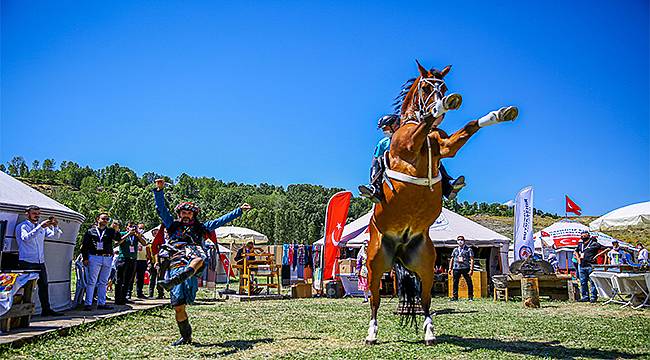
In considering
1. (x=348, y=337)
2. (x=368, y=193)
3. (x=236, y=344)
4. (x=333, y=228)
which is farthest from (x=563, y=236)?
(x=236, y=344)

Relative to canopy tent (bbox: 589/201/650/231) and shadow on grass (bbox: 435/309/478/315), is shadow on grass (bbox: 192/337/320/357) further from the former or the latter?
canopy tent (bbox: 589/201/650/231)

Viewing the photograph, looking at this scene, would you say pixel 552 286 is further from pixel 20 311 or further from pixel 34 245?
pixel 20 311

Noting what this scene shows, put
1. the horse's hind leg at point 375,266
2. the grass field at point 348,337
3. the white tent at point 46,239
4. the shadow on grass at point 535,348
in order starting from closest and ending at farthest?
the shadow on grass at point 535,348 < the grass field at point 348,337 < the horse's hind leg at point 375,266 < the white tent at point 46,239

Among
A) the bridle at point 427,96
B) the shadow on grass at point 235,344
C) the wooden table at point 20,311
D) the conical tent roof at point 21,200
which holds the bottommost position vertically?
the shadow on grass at point 235,344

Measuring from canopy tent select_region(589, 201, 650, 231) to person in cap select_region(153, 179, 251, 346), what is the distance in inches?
449

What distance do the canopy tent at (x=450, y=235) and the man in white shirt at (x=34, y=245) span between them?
31.4ft

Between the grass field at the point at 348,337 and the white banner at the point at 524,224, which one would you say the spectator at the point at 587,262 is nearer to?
the white banner at the point at 524,224

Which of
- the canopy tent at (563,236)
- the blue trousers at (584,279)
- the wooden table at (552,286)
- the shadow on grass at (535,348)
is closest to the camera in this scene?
the shadow on grass at (535,348)

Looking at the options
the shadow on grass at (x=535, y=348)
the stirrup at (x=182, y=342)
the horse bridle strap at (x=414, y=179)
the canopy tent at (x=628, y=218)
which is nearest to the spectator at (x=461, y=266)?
the canopy tent at (x=628, y=218)

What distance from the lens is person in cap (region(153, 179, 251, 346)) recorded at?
5.71 metres

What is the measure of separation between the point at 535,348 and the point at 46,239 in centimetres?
815

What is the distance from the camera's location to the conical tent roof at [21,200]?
334 inches

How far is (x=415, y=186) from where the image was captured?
216 inches

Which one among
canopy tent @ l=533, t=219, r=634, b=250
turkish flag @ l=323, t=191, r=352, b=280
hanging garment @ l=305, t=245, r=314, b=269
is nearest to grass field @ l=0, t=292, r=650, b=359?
turkish flag @ l=323, t=191, r=352, b=280
